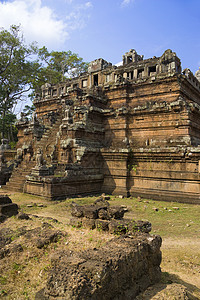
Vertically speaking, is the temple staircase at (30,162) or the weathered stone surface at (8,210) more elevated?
the temple staircase at (30,162)

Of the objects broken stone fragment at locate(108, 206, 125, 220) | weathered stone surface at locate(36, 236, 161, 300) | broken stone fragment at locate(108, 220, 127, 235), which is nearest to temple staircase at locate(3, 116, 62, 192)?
broken stone fragment at locate(108, 206, 125, 220)

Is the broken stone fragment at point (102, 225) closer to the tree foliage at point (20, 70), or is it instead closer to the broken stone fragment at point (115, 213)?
the broken stone fragment at point (115, 213)

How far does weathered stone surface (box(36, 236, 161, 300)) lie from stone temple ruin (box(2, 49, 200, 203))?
28.3 ft

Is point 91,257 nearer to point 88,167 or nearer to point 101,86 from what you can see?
point 88,167

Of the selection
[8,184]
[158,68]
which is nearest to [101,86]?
[158,68]

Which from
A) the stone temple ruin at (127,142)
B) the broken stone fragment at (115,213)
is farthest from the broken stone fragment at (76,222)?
the stone temple ruin at (127,142)

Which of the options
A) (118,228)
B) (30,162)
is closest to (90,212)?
(118,228)

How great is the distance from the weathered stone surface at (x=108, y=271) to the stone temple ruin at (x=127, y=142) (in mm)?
8611

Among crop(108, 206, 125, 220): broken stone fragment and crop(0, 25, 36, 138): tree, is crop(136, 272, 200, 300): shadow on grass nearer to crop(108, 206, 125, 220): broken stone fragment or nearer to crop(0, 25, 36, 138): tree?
crop(108, 206, 125, 220): broken stone fragment

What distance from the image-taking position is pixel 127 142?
15688 mm

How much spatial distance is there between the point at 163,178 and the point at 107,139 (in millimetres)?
5443

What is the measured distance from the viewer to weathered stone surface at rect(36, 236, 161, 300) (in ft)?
10.3

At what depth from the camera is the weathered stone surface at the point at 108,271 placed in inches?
124

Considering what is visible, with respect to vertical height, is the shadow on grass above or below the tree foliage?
below
